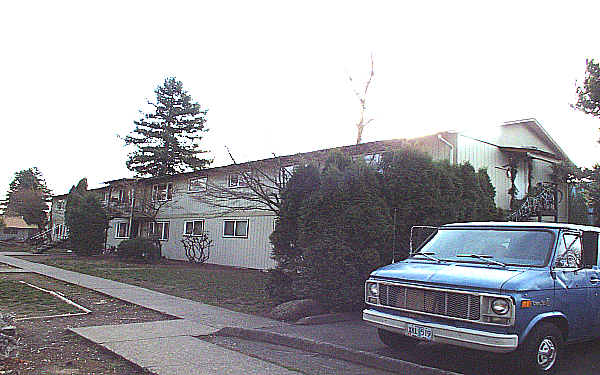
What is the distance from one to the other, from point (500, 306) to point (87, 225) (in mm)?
30744

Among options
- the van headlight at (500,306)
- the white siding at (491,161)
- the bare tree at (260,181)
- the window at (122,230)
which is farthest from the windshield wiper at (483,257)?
the window at (122,230)

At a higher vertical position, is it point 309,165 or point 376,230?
point 309,165

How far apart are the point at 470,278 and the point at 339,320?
427 cm

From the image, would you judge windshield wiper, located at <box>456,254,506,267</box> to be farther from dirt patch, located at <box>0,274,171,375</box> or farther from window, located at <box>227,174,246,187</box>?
window, located at <box>227,174,246,187</box>

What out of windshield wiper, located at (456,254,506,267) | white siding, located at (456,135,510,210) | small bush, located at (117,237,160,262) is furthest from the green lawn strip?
small bush, located at (117,237,160,262)

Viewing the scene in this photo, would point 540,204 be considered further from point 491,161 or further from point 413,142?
point 413,142

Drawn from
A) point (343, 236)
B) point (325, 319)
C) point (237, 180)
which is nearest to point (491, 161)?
point (237, 180)

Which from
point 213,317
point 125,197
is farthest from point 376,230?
point 125,197

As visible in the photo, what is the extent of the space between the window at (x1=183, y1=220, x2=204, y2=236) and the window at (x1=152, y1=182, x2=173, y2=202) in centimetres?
299

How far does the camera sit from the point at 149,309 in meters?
11.1

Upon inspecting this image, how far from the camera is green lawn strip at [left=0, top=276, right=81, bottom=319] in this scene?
1063 cm

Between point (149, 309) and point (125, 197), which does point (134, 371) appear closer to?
point (149, 309)

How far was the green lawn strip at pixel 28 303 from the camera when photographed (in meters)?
10.6

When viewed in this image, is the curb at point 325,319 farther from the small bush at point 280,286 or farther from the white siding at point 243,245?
the white siding at point 243,245
